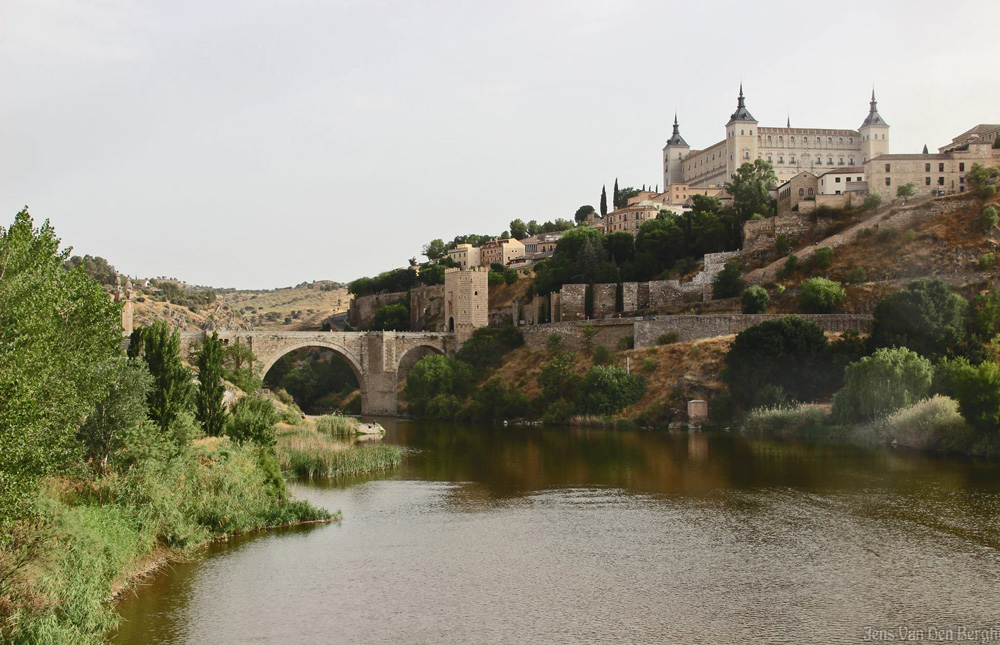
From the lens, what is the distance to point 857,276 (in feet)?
163

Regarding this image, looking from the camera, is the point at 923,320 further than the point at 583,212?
No

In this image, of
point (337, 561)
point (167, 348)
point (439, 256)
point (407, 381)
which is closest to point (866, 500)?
point (337, 561)

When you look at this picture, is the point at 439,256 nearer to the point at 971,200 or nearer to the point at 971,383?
the point at 971,200

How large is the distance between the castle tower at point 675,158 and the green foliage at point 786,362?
45.2 metres

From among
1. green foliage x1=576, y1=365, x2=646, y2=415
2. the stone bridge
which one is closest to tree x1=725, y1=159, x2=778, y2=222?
green foliage x1=576, y1=365, x2=646, y2=415

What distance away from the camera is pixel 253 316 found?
101 meters

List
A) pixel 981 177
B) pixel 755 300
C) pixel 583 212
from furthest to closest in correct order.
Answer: pixel 583 212
pixel 981 177
pixel 755 300

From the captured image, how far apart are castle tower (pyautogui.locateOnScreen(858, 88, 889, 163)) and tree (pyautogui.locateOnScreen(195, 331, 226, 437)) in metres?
63.3

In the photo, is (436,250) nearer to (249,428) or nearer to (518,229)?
(518,229)

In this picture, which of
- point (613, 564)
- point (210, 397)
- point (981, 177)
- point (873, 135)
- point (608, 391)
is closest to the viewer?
point (613, 564)

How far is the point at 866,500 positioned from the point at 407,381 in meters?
36.7

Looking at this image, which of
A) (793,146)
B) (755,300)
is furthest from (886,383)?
(793,146)

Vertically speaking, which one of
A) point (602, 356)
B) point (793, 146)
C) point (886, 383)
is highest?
point (793, 146)

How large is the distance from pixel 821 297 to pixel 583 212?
53183mm
